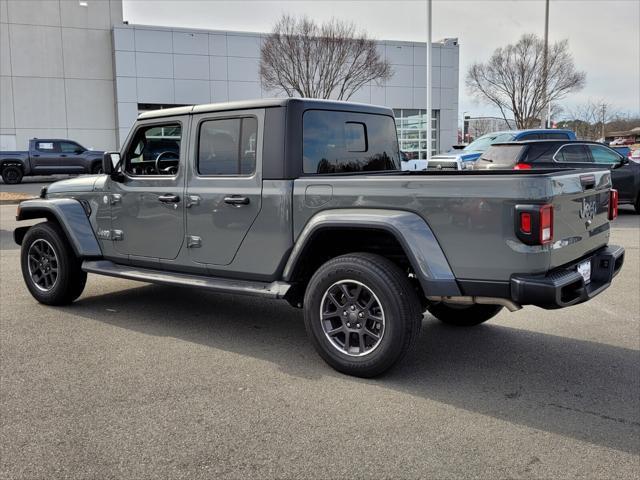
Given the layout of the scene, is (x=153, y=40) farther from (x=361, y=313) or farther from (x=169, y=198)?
(x=361, y=313)

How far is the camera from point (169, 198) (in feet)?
17.2

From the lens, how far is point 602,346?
16.4ft

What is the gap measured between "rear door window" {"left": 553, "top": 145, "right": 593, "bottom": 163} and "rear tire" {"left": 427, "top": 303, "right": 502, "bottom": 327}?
26.2 feet

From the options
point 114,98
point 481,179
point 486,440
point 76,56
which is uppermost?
point 76,56

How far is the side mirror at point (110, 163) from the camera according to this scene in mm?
5652

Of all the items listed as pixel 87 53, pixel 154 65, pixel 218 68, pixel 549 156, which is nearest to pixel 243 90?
pixel 218 68

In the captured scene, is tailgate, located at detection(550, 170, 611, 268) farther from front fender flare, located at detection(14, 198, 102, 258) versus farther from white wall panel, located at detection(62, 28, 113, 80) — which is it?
white wall panel, located at detection(62, 28, 113, 80)

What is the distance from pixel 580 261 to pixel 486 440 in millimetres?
1501

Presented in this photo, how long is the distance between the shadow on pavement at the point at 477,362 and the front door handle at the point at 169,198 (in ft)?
3.79

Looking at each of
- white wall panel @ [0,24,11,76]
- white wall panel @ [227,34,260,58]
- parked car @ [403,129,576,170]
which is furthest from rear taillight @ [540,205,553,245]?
white wall panel @ [0,24,11,76]

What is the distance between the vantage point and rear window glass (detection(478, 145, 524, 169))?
1251 centimetres

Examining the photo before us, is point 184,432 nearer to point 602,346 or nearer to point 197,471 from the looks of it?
point 197,471

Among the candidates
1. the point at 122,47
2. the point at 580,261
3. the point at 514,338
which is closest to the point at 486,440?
the point at 580,261

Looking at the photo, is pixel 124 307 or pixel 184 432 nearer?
pixel 184 432
